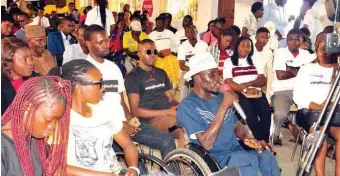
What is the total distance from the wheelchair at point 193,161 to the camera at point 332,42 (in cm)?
132

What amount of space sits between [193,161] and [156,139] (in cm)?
94

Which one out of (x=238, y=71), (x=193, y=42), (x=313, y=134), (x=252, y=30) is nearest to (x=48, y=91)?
(x=313, y=134)

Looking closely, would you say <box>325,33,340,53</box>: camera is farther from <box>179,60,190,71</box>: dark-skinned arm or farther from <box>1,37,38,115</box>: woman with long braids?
<box>179,60,190,71</box>: dark-skinned arm

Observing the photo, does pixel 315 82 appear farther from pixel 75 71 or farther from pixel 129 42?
pixel 129 42

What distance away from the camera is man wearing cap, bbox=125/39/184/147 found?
508 cm

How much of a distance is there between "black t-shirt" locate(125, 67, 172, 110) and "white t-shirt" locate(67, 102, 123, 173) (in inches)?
67.0

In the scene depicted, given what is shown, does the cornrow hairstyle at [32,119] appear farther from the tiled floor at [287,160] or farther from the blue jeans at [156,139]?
the tiled floor at [287,160]

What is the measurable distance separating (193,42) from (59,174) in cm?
605

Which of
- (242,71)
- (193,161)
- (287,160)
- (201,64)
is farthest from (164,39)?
Answer: (193,161)

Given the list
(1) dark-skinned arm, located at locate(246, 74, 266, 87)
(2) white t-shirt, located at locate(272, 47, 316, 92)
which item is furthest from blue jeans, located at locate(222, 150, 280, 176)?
(2) white t-shirt, located at locate(272, 47, 316, 92)

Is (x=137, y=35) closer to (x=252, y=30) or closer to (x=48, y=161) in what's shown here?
(x=252, y=30)

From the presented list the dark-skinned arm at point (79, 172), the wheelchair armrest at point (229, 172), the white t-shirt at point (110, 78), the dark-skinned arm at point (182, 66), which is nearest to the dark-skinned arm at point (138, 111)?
the white t-shirt at point (110, 78)

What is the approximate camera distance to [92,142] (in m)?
3.31

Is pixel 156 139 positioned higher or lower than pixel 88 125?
lower
